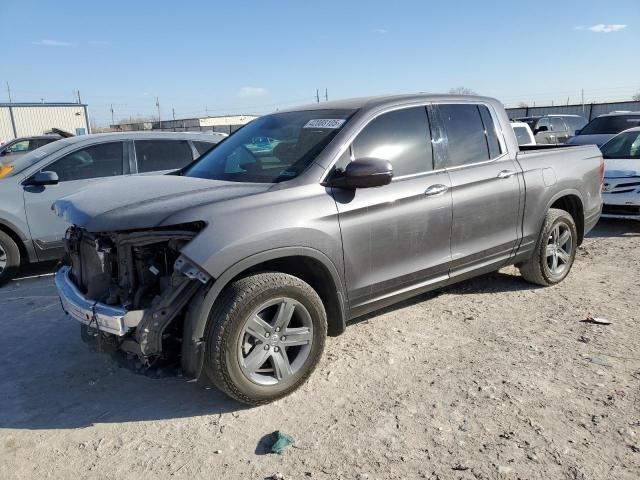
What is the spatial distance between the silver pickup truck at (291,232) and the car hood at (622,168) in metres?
4.03

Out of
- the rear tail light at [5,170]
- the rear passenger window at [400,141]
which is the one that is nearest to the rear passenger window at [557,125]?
the rear passenger window at [400,141]

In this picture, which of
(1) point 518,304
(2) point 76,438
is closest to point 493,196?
(1) point 518,304

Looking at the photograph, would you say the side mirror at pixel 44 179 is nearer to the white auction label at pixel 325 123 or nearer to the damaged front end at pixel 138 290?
the damaged front end at pixel 138 290

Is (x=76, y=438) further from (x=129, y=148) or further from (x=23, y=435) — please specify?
(x=129, y=148)

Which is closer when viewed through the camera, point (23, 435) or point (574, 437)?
point (574, 437)

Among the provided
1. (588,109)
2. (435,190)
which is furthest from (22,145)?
(588,109)

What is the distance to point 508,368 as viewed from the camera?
12.2 feet

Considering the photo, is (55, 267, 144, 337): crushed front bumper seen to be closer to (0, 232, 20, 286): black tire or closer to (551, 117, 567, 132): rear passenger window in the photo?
(0, 232, 20, 286): black tire

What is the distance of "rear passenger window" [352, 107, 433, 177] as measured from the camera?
3.81 metres

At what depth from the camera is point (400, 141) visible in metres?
4.02

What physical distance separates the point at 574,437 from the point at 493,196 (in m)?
2.19

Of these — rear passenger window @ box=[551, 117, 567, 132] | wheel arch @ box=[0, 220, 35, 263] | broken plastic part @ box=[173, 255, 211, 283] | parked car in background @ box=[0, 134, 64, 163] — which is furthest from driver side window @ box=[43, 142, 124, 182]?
rear passenger window @ box=[551, 117, 567, 132]

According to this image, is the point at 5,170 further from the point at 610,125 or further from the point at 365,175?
the point at 610,125

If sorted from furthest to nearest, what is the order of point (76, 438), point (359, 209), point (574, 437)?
point (359, 209), point (76, 438), point (574, 437)
